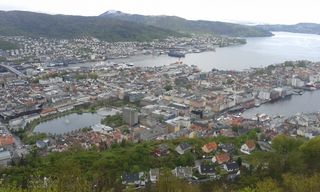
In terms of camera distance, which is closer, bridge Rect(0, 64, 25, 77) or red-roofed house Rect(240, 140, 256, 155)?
red-roofed house Rect(240, 140, 256, 155)

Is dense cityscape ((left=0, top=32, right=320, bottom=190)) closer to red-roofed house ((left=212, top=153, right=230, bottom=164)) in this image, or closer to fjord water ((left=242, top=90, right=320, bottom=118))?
red-roofed house ((left=212, top=153, right=230, bottom=164))

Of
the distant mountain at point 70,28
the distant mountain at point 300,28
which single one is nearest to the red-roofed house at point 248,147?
the distant mountain at point 70,28

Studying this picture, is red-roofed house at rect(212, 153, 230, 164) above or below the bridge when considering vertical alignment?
above

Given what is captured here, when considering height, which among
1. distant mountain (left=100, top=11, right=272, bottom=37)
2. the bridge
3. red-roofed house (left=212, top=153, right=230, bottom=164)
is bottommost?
the bridge

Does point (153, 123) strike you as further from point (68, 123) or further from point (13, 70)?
point (13, 70)

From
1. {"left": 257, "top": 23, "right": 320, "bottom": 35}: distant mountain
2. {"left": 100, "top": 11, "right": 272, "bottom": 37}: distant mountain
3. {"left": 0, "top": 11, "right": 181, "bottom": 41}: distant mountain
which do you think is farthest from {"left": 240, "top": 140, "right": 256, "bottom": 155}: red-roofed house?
{"left": 257, "top": 23, "right": 320, "bottom": 35}: distant mountain

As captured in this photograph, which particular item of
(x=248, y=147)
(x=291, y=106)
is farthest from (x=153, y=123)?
(x=291, y=106)

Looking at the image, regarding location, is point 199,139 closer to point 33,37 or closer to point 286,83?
point 286,83

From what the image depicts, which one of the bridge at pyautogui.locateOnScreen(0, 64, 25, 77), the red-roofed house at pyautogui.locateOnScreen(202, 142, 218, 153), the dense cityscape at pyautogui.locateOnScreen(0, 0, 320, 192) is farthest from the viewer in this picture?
the bridge at pyautogui.locateOnScreen(0, 64, 25, 77)
